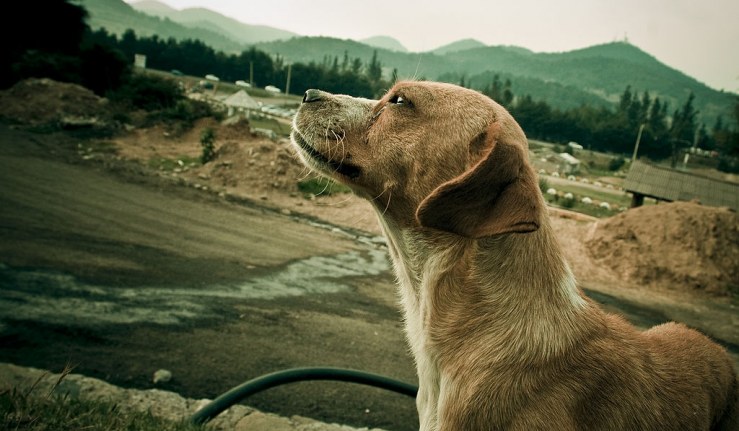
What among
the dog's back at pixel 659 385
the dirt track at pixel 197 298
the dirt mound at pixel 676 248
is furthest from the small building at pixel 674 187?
the dog's back at pixel 659 385

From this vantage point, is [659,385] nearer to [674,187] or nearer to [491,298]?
[491,298]

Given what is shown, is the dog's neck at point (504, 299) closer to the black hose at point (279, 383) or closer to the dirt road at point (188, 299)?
the black hose at point (279, 383)

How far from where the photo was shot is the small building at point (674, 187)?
24219mm

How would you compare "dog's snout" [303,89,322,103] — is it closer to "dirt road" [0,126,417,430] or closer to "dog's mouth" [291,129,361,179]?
"dog's mouth" [291,129,361,179]

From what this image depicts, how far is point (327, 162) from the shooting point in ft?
10.8

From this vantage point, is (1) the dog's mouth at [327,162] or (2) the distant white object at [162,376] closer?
(1) the dog's mouth at [327,162]

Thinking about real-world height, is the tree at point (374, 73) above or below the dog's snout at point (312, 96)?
above

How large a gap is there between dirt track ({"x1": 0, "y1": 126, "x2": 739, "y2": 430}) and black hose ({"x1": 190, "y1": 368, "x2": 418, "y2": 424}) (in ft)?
5.26

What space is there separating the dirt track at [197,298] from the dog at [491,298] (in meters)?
3.05

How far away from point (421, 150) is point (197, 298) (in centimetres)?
595

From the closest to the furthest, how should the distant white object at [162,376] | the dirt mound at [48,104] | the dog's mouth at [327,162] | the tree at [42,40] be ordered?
the dog's mouth at [327,162], the distant white object at [162,376], the dirt mound at [48,104], the tree at [42,40]

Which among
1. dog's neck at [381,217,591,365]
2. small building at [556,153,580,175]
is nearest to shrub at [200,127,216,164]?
dog's neck at [381,217,591,365]

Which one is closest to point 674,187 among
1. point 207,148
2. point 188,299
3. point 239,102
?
point 207,148

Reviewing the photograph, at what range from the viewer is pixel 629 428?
2359 millimetres
